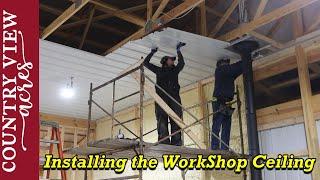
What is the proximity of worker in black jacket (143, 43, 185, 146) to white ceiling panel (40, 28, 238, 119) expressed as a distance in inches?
9.6

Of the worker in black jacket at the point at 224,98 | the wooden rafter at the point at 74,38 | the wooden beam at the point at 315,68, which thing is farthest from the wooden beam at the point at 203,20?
the wooden rafter at the point at 74,38

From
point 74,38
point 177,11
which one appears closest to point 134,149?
point 177,11

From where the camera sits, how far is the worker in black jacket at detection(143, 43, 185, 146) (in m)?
6.12

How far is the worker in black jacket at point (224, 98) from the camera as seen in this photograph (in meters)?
6.32

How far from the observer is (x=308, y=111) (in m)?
5.73

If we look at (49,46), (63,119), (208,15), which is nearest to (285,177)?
(208,15)

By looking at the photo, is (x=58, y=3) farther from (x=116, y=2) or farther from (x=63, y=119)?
(x=63, y=119)

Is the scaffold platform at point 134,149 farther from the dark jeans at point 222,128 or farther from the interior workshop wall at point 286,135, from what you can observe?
the interior workshop wall at point 286,135

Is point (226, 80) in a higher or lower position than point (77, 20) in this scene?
lower

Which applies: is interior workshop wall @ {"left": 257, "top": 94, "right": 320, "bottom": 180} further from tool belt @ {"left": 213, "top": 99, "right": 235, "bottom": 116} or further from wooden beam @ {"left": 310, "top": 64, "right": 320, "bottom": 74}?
wooden beam @ {"left": 310, "top": 64, "right": 320, "bottom": 74}

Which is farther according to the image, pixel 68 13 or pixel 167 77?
pixel 167 77

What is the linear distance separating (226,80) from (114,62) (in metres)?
2.05

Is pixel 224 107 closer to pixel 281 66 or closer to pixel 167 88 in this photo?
pixel 167 88

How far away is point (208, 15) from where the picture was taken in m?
7.59
